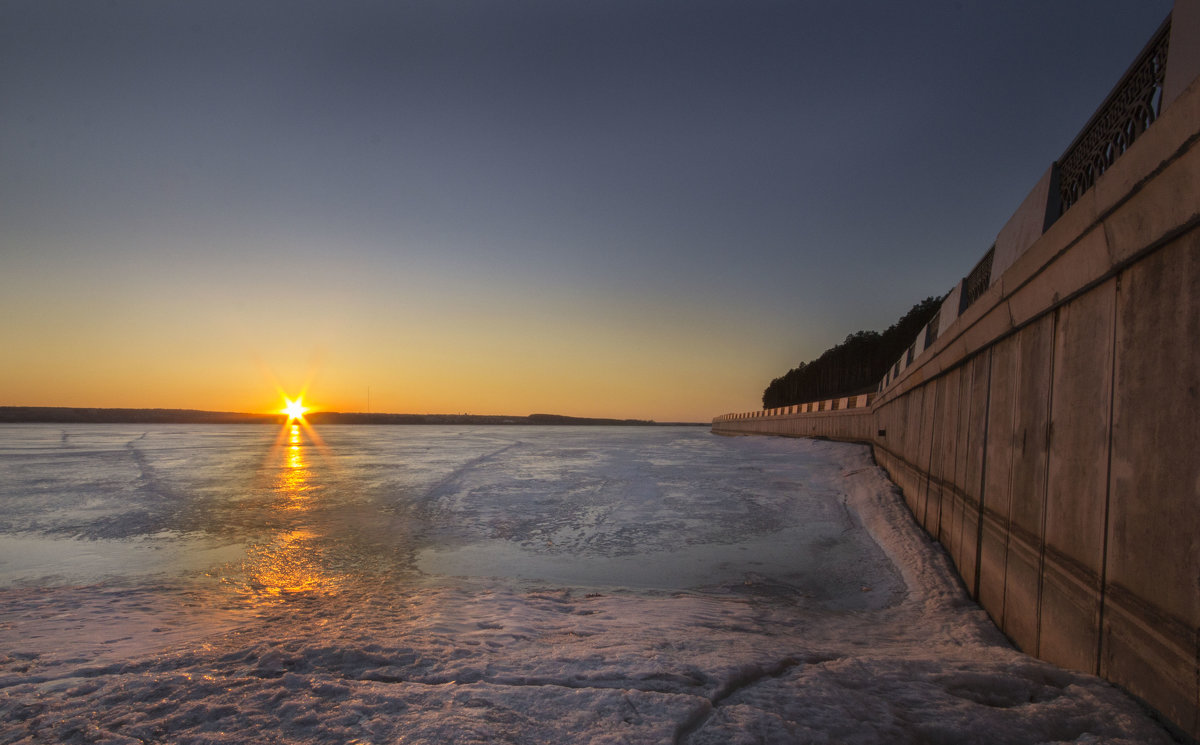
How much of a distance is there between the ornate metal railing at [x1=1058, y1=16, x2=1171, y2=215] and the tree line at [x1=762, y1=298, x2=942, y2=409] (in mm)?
63210

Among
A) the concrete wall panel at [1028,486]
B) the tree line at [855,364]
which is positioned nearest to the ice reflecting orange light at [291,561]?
the concrete wall panel at [1028,486]

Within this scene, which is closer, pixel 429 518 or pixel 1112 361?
pixel 1112 361

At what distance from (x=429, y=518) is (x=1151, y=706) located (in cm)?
914

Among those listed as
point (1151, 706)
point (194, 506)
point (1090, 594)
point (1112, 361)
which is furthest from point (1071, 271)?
point (194, 506)

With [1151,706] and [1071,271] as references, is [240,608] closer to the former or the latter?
[1151,706]

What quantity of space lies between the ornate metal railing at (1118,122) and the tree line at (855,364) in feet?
207

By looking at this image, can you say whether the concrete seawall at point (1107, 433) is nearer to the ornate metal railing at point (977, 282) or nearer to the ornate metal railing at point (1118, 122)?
the ornate metal railing at point (1118, 122)

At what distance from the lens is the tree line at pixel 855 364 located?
2788 inches

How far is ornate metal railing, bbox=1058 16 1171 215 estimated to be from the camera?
3.47 m

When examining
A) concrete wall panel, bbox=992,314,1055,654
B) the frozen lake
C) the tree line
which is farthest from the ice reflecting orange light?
the tree line

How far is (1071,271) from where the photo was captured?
361 centimetres

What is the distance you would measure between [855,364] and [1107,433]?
91.1 metres

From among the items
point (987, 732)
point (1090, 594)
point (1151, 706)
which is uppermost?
point (1090, 594)

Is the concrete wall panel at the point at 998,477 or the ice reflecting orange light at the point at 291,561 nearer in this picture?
the concrete wall panel at the point at 998,477
